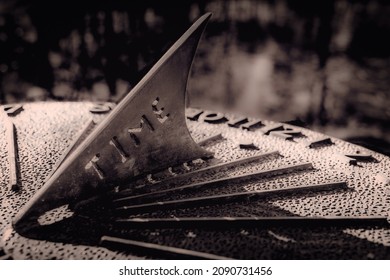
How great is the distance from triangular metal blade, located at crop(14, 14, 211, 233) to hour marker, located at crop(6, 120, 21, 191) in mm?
332

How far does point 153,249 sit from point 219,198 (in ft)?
1.34

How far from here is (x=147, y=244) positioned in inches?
52.4

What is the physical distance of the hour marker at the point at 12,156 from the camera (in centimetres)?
171

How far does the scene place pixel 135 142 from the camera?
5.44ft

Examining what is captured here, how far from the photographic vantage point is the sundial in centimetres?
136

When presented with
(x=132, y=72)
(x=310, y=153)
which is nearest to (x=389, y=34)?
(x=310, y=153)

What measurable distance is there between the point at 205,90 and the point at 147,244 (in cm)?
284

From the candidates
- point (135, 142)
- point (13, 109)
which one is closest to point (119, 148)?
point (135, 142)

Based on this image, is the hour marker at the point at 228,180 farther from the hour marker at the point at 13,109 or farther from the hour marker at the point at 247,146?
the hour marker at the point at 13,109

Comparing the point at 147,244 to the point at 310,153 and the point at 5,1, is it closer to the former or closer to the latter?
the point at 310,153

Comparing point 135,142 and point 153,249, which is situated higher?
point 135,142

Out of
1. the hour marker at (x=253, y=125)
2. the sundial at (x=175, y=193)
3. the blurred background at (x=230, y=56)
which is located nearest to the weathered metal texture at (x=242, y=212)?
the sundial at (x=175, y=193)

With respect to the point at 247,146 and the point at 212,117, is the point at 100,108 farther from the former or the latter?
the point at 247,146

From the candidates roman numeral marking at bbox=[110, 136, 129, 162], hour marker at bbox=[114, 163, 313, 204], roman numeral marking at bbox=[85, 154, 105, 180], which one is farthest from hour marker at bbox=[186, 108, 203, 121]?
roman numeral marking at bbox=[85, 154, 105, 180]
